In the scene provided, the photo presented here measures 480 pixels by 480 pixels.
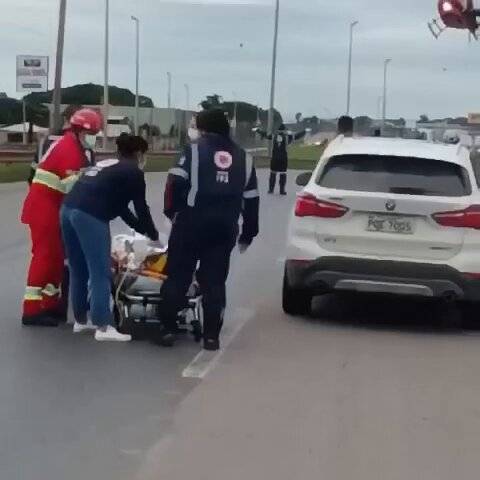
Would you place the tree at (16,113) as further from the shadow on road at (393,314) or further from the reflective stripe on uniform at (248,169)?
the reflective stripe on uniform at (248,169)

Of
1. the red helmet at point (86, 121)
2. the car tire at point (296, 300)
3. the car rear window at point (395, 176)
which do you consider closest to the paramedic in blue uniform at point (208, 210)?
the red helmet at point (86, 121)

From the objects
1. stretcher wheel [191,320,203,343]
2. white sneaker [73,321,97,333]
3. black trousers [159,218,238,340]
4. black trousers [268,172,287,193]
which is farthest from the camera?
black trousers [268,172,287,193]

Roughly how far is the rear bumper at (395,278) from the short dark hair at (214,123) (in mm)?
1842

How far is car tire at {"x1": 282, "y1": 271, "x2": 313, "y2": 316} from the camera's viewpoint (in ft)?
39.9

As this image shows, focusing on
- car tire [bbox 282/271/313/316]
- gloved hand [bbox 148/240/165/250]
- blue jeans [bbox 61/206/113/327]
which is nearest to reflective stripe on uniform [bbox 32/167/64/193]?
blue jeans [bbox 61/206/113/327]

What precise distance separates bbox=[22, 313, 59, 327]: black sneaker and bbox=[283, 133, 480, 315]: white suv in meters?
2.08

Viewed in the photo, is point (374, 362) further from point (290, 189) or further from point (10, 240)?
Answer: point (290, 189)

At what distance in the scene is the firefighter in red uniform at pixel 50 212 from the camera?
11.0m

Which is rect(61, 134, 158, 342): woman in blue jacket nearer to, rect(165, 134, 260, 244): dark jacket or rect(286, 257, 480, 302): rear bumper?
rect(165, 134, 260, 244): dark jacket

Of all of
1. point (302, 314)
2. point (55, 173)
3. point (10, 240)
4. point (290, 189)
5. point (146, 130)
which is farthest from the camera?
point (146, 130)

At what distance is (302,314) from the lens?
12.5 metres

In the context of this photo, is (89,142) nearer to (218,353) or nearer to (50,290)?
(50,290)

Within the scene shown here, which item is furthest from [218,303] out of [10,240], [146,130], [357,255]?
[146,130]

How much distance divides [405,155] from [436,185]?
1.28 ft
